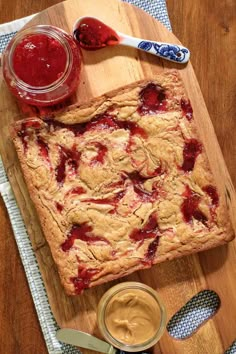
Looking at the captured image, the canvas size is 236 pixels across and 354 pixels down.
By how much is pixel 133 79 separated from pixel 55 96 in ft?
0.84

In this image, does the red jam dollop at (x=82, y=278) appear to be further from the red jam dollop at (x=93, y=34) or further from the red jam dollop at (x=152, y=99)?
the red jam dollop at (x=93, y=34)

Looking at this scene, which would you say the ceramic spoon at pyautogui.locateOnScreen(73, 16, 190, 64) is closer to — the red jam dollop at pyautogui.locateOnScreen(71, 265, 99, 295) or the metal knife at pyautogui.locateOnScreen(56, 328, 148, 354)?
the red jam dollop at pyautogui.locateOnScreen(71, 265, 99, 295)

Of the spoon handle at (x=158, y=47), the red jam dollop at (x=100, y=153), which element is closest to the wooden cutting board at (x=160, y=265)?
the spoon handle at (x=158, y=47)

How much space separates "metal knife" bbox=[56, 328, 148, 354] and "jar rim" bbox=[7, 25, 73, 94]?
0.73 meters

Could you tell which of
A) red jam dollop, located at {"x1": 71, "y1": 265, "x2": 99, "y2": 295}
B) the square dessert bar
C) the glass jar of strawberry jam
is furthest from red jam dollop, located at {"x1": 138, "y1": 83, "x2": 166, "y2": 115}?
red jam dollop, located at {"x1": 71, "y1": 265, "x2": 99, "y2": 295}

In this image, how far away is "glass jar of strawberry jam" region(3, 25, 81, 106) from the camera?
194 centimetres

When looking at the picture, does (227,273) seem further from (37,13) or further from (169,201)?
(37,13)

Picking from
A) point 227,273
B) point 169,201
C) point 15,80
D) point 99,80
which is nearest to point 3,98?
point 15,80

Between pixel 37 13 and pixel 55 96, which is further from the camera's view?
pixel 37 13

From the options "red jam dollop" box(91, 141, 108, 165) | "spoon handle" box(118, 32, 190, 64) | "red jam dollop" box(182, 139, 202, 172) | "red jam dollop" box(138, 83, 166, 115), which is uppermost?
"spoon handle" box(118, 32, 190, 64)

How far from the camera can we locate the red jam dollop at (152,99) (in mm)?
2000

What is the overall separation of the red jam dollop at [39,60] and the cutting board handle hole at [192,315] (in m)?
0.82

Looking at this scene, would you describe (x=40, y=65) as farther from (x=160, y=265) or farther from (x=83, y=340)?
(x=83, y=340)

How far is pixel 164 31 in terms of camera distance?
2062mm
